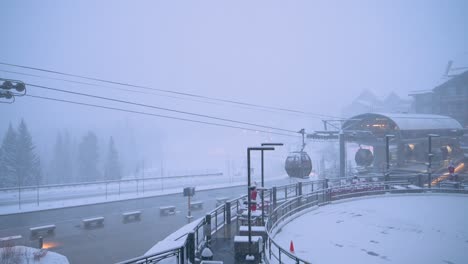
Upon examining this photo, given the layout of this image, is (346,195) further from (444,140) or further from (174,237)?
(444,140)

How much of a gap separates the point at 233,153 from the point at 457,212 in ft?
390

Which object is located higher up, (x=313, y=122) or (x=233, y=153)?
(x=313, y=122)

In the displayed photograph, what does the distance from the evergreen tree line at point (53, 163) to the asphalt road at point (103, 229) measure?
25.5 m

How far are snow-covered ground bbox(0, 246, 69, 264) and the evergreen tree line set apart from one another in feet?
136

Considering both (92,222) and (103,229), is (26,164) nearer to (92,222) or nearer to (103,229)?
(92,222)

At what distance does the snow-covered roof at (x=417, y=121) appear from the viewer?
42.7m

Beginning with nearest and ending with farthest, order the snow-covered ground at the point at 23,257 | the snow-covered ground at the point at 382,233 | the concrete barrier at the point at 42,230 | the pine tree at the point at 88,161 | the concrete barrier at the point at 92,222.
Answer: the snow-covered ground at the point at 382,233, the snow-covered ground at the point at 23,257, the concrete barrier at the point at 42,230, the concrete barrier at the point at 92,222, the pine tree at the point at 88,161

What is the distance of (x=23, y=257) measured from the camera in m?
18.5

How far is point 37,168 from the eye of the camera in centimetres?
5816

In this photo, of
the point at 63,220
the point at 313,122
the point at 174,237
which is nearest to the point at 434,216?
the point at 174,237

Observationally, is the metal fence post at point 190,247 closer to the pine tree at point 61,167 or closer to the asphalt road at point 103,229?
the asphalt road at point 103,229

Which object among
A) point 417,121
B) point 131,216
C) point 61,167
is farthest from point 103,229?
point 61,167

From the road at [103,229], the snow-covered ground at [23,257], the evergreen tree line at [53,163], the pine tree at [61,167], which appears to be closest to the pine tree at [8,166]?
the evergreen tree line at [53,163]

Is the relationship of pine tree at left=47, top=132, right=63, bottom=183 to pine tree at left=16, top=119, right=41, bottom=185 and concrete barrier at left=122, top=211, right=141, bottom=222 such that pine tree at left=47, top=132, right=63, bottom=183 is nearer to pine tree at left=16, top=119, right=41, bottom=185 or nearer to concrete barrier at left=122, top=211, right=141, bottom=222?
pine tree at left=16, top=119, right=41, bottom=185
